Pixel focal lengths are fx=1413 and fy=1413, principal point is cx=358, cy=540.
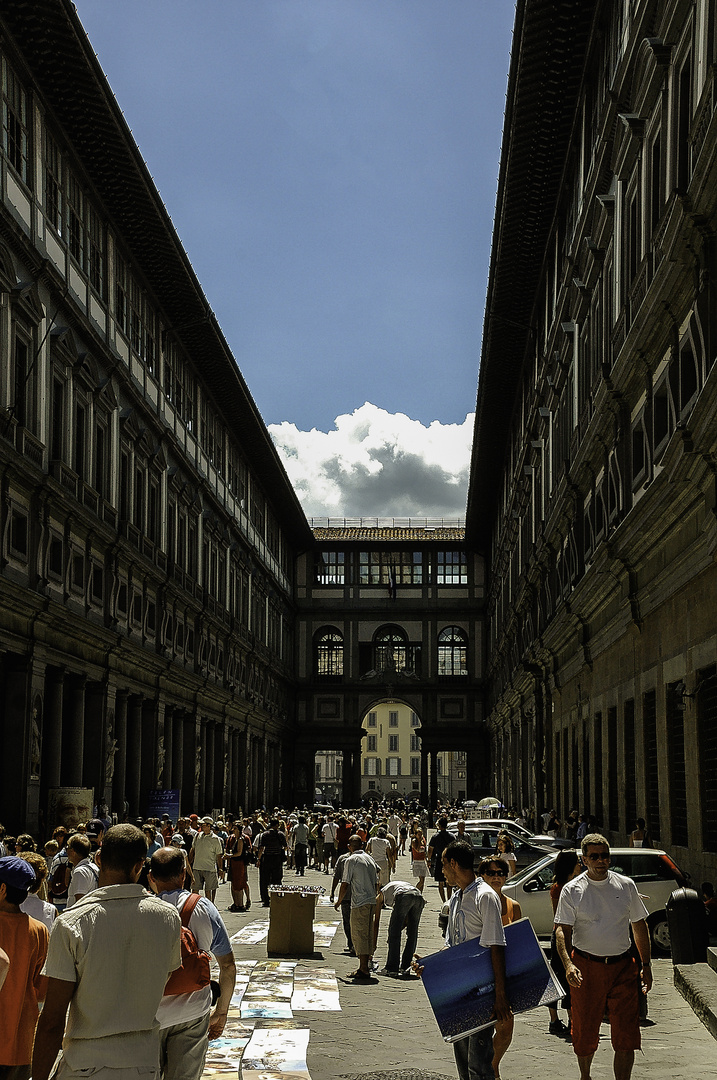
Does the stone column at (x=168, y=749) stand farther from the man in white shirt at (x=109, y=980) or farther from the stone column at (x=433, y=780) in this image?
the man in white shirt at (x=109, y=980)

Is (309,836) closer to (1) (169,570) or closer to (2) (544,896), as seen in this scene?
(1) (169,570)

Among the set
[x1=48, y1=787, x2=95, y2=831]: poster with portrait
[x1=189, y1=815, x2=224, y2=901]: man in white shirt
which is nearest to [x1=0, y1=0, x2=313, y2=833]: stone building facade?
[x1=48, y1=787, x2=95, y2=831]: poster with portrait

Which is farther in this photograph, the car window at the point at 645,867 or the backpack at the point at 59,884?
the car window at the point at 645,867

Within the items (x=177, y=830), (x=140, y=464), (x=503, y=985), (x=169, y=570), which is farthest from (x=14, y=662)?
(x=503, y=985)

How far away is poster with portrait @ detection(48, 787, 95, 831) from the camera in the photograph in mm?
29828

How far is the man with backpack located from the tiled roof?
7647cm

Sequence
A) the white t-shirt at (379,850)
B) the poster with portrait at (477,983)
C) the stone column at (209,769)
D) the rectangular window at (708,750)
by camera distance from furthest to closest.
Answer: the stone column at (209,769)
the white t-shirt at (379,850)
the rectangular window at (708,750)
the poster with portrait at (477,983)

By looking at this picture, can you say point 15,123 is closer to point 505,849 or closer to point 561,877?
point 505,849

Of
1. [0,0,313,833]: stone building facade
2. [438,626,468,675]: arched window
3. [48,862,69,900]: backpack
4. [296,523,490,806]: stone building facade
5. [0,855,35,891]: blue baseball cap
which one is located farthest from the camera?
[438,626,468,675]: arched window

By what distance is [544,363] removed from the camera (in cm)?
4150

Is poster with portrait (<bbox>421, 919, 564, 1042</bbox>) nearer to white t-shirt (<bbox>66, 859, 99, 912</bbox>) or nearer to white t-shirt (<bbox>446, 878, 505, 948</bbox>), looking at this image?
white t-shirt (<bbox>446, 878, 505, 948</bbox>)

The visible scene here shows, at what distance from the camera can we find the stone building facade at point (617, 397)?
19094 mm

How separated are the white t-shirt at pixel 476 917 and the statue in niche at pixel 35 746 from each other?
22.1m

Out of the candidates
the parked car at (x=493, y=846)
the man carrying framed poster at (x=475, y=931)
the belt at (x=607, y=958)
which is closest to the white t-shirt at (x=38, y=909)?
A: the man carrying framed poster at (x=475, y=931)
